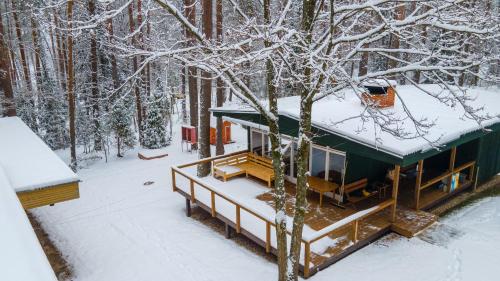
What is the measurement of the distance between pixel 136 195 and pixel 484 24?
37.5ft

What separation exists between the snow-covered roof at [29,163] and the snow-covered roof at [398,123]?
16.4ft

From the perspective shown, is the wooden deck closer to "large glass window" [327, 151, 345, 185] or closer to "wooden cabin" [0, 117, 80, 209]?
"large glass window" [327, 151, 345, 185]

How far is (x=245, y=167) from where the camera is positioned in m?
13.2

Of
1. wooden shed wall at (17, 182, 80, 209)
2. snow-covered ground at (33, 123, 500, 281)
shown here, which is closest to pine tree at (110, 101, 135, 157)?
snow-covered ground at (33, 123, 500, 281)

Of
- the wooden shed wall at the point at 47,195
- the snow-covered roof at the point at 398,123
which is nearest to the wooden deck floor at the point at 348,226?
the snow-covered roof at the point at 398,123

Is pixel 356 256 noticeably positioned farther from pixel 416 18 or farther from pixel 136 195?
pixel 136 195

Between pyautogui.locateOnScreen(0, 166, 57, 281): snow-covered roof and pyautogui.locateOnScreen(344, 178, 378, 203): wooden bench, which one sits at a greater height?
pyautogui.locateOnScreen(0, 166, 57, 281): snow-covered roof

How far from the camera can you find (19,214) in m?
5.18

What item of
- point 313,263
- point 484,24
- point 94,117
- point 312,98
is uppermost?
point 484,24

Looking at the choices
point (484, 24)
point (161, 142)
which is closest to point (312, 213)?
point (484, 24)

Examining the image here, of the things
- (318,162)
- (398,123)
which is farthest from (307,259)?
(398,123)

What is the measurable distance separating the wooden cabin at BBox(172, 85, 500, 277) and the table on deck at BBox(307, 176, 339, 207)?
1.2 inches

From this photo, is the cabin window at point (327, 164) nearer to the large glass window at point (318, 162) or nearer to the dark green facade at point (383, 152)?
the large glass window at point (318, 162)

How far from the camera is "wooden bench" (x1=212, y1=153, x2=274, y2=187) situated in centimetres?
1241
